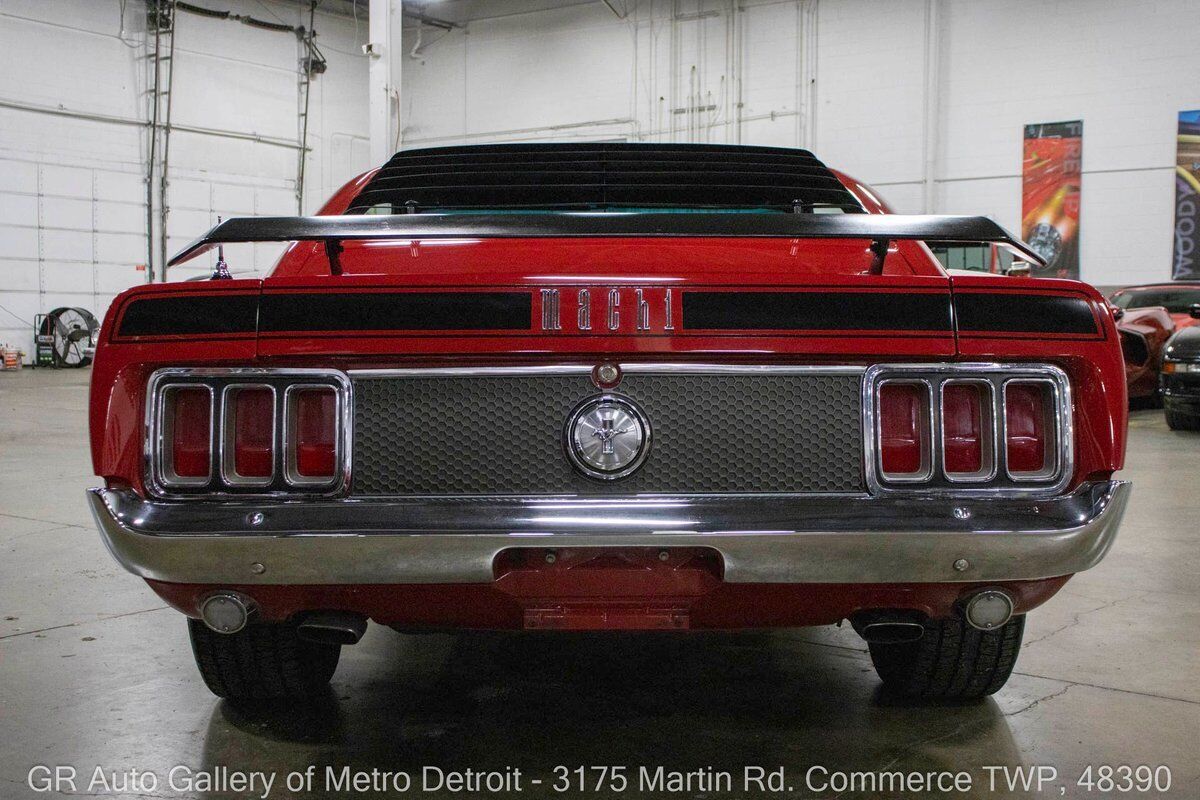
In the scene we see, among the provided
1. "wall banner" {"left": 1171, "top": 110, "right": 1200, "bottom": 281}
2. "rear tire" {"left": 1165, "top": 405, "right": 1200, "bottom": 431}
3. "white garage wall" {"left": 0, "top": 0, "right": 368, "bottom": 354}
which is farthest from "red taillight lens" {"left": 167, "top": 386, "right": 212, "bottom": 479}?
"white garage wall" {"left": 0, "top": 0, "right": 368, "bottom": 354}

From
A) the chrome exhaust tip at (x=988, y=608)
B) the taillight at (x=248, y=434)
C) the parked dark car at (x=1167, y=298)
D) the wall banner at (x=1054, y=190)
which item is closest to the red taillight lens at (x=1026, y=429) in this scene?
the chrome exhaust tip at (x=988, y=608)

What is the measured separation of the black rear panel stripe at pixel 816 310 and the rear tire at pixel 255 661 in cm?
105

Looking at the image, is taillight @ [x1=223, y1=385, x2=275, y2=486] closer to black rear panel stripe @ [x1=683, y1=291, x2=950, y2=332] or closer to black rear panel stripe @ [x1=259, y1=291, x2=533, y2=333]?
black rear panel stripe @ [x1=259, y1=291, x2=533, y2=333]

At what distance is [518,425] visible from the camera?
1.92 metres

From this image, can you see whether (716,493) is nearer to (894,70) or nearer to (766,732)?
(766,732)

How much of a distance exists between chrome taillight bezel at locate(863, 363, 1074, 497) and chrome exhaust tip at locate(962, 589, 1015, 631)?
0.17 metres

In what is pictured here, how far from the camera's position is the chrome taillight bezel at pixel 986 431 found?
1.91 m

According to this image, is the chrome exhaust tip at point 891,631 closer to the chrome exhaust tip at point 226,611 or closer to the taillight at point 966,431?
the taillight at point 966,431

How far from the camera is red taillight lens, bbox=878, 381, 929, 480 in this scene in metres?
1.94

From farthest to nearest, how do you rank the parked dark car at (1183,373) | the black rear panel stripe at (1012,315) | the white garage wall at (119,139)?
the white garage wall at (119,139) → the parked dark car at (1183,373) → the black rear panel stripe at (1012,315)

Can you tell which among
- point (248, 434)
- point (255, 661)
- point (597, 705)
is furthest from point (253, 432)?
point (597, 705)

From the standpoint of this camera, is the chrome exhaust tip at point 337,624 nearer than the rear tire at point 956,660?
Yes

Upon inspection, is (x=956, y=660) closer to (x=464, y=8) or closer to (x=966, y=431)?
(x=966, y=431)

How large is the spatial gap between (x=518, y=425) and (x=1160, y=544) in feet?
11.6
